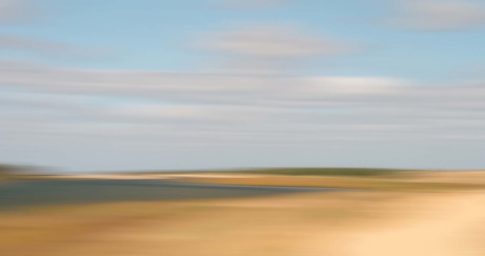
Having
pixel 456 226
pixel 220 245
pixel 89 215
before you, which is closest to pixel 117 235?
pixel 220 245

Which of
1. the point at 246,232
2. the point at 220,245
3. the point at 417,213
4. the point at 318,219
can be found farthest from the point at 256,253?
the point at 417,213

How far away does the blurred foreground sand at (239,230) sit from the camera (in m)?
16.9

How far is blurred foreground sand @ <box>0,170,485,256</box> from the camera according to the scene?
55.6 feet

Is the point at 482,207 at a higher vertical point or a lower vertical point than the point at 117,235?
higher

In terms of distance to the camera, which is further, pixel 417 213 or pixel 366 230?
pixel 417 213

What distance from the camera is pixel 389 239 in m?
18.8

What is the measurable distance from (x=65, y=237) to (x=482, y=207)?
1428 centimetres

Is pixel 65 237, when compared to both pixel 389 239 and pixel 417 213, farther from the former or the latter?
pixel 417 213

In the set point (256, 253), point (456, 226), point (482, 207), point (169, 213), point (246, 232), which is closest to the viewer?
point (256, 253)

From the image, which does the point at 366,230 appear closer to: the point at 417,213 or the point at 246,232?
the point at 246,232

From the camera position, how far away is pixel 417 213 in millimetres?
25375

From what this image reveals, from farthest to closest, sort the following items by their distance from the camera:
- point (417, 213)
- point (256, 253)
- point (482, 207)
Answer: point (482, 207) → point (417, 213) → point (256, 253)

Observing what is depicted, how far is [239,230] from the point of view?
1936 centimetres

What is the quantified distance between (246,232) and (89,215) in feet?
17.0
